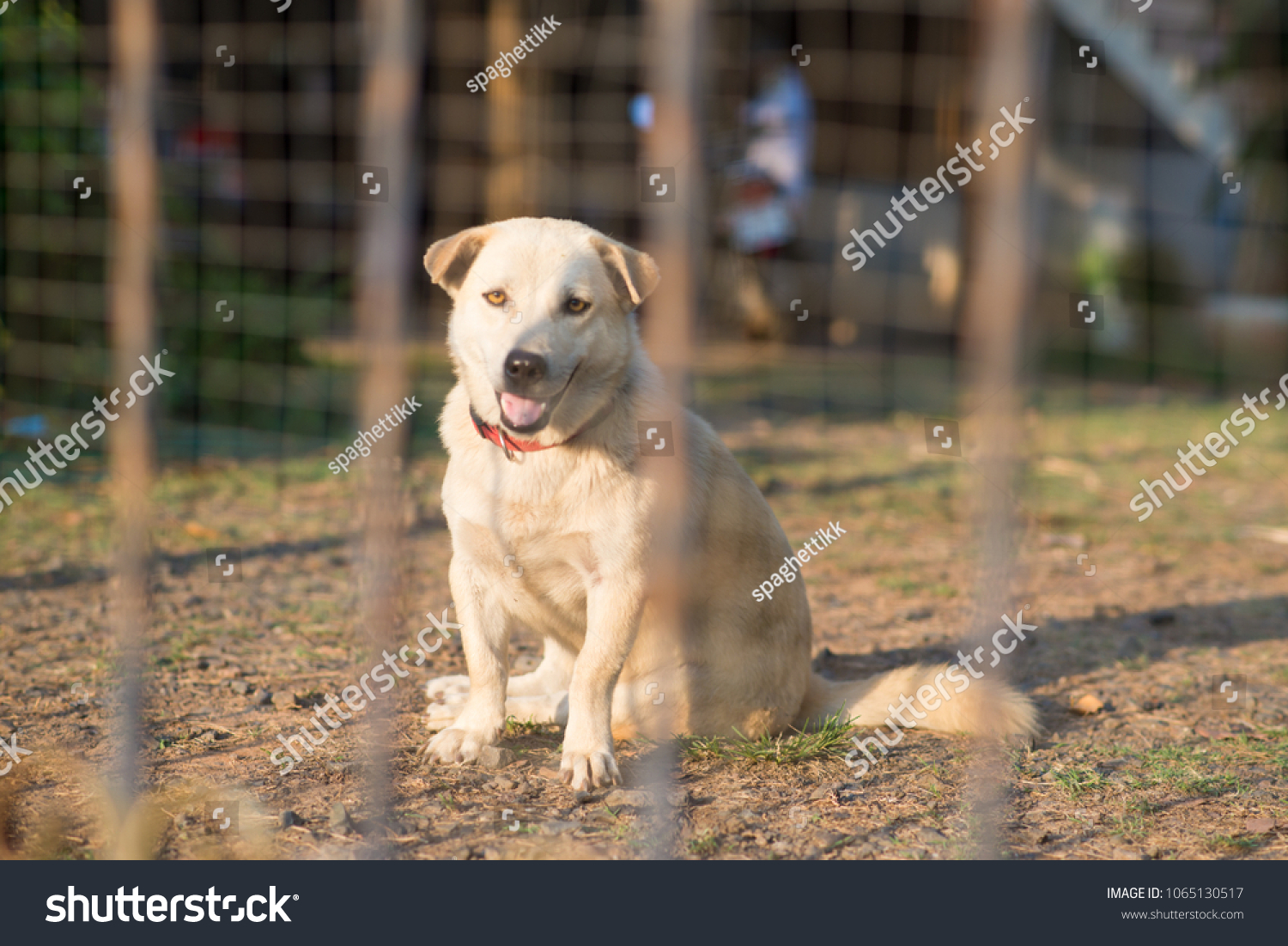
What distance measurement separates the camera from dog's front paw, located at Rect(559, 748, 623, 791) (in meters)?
2.58

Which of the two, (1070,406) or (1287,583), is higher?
(1070,406)

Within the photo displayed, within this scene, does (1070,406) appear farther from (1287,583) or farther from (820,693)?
(820,693)

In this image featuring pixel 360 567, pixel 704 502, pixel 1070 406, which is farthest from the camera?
pixel 1070 406

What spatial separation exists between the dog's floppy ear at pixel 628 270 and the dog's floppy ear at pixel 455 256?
0.28 meters

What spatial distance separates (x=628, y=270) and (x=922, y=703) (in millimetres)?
1350

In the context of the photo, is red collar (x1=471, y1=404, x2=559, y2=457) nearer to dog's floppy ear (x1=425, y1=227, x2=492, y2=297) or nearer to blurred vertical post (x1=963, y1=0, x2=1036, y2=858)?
dog's floppy ear (x1=425, y1=227, x2=492, y2=297)

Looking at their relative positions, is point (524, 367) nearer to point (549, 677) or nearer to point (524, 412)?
point (524, 412)

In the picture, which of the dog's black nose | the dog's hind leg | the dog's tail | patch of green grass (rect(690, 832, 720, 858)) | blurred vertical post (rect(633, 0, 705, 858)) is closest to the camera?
blurred vertical post (rect(633, 0, 705, 858))

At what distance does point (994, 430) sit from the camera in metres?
1.89

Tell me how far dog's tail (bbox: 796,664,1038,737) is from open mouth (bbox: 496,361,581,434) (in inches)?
42.5

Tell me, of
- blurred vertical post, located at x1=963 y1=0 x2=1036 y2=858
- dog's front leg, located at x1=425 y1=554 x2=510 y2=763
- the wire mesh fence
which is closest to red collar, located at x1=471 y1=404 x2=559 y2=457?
the wire mesh fence

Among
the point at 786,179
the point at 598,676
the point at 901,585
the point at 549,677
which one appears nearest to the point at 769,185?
the point at 786,179
